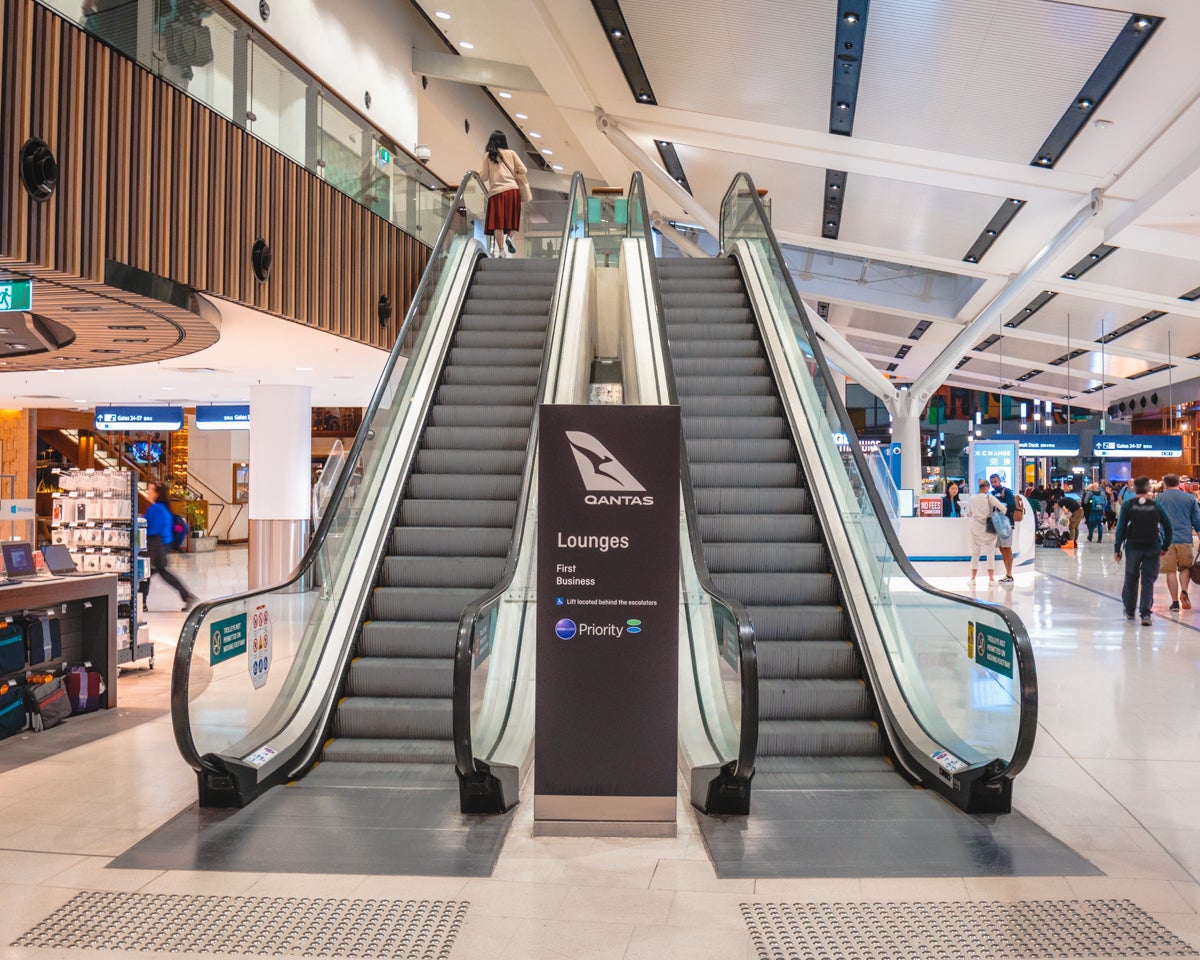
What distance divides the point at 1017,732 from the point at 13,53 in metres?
6.57

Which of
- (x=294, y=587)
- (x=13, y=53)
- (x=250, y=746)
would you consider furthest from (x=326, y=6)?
(x=250, y=746)

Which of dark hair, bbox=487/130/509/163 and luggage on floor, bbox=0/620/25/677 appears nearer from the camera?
luggage on floor, bbox=0/620/25/677

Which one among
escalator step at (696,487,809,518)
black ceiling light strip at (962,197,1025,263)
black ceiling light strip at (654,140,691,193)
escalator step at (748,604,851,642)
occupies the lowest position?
escalator step at (748,604,851,642)

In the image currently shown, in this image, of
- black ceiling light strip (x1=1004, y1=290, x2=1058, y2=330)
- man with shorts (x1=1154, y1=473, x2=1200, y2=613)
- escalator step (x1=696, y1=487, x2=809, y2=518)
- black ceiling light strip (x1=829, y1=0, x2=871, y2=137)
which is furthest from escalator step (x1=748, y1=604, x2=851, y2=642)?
black ceiling light strip (x1=1004, y1=290, x2=1058, y2=330)

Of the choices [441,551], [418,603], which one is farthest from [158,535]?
[418,603]

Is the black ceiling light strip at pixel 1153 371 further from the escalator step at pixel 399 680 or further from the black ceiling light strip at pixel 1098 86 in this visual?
the escalator step at pixel 399 680

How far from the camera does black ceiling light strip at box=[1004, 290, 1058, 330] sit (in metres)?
18.5

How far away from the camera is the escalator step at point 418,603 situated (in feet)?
20.8

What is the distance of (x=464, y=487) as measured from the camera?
7516mm

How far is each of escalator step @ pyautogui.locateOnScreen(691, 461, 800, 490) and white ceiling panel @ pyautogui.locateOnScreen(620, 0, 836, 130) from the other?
5689mm

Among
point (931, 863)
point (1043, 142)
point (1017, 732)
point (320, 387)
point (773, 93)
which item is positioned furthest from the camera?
point (320, 387)

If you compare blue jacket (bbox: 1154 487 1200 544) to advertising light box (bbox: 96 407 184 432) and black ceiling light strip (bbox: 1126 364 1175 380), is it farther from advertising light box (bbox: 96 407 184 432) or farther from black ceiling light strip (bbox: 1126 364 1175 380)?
advertising light box (bbox: 96 407 184 432)

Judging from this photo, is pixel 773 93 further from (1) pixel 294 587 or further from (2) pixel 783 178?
(1) pixel 294 587

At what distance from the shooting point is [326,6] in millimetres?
12211
